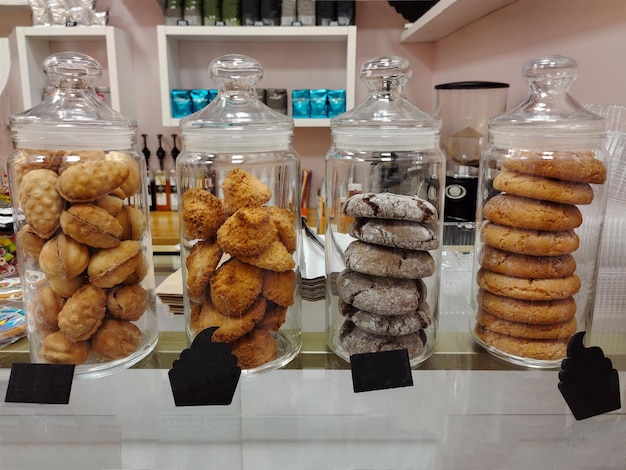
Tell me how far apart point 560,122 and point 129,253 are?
511 millimetres

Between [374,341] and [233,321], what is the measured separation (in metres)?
0.17

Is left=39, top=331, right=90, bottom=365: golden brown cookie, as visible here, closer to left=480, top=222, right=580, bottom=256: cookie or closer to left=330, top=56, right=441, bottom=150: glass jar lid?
left=330, top=56, right=441, bottom=150: glass jar lid

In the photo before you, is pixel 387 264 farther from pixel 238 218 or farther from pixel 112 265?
pixel 112 265

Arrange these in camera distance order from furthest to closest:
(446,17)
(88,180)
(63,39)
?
(63,39)
(446,17)
(88,180)

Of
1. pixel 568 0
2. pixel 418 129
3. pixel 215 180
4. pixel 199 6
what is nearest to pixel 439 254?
pixel 418 129

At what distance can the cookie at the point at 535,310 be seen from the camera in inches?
23.7

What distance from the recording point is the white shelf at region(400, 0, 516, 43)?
1.76 meters

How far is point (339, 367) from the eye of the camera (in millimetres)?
638

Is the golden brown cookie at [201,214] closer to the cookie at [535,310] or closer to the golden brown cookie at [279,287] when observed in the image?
the golden brown cookie at [279,287]

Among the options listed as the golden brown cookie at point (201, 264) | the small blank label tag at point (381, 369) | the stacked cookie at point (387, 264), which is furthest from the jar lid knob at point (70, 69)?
the small blank label tag at point (381, 369)

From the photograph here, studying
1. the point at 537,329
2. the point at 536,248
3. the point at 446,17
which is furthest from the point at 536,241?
the point at 446,17

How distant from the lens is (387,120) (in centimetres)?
58

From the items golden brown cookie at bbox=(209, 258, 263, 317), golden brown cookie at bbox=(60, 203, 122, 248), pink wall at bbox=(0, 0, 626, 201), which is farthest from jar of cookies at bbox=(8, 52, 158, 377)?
pink wall at bbox=(0, 0, 626, 201)

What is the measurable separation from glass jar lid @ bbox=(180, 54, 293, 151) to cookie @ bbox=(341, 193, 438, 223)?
116 millimetres
